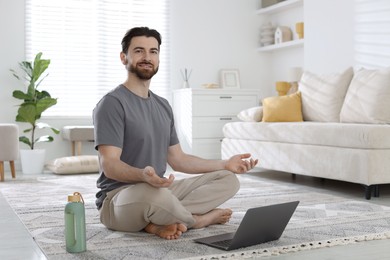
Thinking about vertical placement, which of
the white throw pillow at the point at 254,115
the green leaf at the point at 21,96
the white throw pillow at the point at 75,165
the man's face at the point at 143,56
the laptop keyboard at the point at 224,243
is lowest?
the white throw pillow at the point at 75,165

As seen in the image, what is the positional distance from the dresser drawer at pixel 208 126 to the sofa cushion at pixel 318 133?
2.81 feet

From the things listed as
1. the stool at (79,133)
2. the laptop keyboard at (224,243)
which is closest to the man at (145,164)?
the laptop keyboard at (224,243)

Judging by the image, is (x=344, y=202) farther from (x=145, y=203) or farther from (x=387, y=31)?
(x=387, y=31)

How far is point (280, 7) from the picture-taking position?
21.4 feet

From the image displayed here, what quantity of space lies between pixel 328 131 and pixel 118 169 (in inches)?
79.4

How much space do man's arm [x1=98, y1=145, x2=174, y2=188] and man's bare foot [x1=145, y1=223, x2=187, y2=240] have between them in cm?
27

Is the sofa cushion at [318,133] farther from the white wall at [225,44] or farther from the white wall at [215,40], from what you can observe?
the white wall at [215,40]

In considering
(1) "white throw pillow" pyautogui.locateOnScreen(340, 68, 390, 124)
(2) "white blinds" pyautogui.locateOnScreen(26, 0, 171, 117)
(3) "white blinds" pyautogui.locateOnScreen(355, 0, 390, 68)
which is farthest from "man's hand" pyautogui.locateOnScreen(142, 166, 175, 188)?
(2) "white blinds" pyautogui.locateOnScreen(26, 0, 171, 117)

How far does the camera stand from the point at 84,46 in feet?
20.1

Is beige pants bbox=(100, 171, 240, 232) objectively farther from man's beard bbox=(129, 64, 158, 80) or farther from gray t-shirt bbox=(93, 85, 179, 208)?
man's beard bbox=(129, 64, 158, 80)

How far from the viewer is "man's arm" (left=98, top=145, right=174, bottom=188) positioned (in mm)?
2100

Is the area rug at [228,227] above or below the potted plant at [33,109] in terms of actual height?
below

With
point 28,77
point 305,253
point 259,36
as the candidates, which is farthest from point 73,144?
point 305,253

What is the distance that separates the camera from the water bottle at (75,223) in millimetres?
2025
